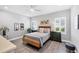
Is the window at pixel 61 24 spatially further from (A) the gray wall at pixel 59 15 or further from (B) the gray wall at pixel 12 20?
(B) the gray wall at pixel 12 20

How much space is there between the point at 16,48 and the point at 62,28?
33.3 inches

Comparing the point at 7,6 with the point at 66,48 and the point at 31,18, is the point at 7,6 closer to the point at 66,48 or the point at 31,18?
the point at 31,18

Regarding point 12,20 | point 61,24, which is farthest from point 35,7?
point 61,24

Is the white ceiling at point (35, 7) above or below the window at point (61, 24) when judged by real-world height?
above

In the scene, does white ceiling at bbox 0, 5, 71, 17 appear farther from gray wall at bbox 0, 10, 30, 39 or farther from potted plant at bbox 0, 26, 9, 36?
potted plant at bbox 0, 26, 9, 36

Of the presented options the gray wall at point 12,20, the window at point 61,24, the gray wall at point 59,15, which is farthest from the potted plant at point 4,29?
the window at point 61,24

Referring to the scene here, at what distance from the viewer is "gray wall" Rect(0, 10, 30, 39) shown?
0.73 metres

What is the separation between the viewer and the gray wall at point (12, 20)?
0.73 meters

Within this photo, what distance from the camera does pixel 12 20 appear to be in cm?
80

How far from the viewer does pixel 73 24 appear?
0.81 metres

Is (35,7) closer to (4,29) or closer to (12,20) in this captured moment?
(12,20)
